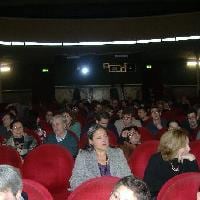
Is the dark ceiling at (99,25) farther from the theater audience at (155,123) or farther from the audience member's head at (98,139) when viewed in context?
the audience member's head at (98,139)

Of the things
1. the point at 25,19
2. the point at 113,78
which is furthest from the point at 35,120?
the point at 113,78

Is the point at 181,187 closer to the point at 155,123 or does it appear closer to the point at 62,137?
the point at 62,137

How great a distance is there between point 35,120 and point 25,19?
8670 mm

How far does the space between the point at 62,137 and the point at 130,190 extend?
4.76 metres

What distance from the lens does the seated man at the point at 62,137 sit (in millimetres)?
7477

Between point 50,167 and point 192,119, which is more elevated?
point 192,119

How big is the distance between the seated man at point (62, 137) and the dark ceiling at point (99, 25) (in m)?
11.5

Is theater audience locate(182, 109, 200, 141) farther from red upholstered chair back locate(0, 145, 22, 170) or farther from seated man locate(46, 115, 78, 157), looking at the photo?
red upholstered chair back locate(0, 145, 22, 170)

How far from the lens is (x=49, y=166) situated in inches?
242

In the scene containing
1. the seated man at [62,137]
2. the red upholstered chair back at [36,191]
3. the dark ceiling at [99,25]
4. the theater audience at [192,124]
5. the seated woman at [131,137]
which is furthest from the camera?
the dark ceiling at [99,25]

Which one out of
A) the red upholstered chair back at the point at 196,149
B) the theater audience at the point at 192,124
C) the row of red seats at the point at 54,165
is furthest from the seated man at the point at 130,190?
the theater audience at the point at 192,124

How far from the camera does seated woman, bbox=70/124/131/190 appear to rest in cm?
521

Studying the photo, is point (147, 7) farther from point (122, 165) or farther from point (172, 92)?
point (122, 165)

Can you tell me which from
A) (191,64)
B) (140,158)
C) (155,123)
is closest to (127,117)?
(155,123)
